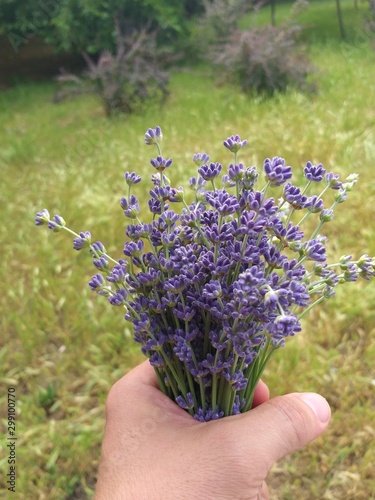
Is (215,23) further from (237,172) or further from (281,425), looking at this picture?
(281,425)

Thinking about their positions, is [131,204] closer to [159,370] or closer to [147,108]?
[159,370]

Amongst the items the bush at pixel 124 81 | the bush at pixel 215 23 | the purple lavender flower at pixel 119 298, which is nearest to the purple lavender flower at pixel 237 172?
the purple lavender flower at pixel 119 298

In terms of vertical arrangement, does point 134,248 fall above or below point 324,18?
above

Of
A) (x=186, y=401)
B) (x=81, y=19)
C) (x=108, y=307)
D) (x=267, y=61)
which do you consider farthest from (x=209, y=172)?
(x=81, y=19)

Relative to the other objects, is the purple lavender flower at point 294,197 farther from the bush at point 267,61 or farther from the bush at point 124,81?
the bush at point 124,81

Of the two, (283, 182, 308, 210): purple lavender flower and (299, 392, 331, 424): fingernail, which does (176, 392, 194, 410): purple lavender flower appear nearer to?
(299, 392, 331, 424): fingernail

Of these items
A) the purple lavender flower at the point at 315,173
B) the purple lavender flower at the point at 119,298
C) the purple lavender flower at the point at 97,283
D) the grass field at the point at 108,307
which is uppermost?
the purple lavender flower at the point at 315,173
